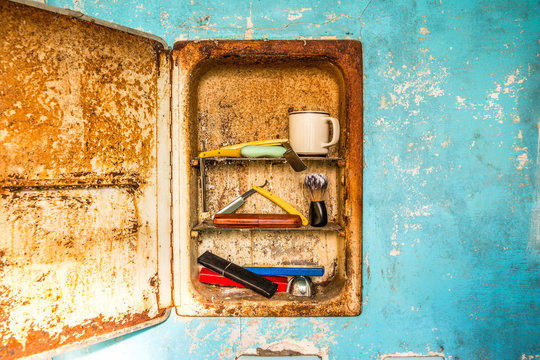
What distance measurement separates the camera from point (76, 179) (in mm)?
980

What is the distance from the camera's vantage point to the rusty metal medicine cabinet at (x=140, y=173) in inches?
35.8

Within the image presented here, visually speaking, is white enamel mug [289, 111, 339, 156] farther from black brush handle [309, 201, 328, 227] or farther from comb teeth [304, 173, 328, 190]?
black brush handle [309, 201, 328, 227]

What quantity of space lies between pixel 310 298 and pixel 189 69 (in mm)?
1133

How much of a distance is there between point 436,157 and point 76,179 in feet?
4.61

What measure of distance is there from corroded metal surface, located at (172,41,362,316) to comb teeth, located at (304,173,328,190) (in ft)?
0.28

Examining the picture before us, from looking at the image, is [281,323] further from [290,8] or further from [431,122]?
[290,8]

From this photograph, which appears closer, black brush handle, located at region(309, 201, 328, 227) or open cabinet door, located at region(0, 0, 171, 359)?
open cabinet door, located at region(0, 0, 171, 359)

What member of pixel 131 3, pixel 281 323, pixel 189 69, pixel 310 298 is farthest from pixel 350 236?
pixel 131 3

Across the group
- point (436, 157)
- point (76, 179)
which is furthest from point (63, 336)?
point (436, 157)

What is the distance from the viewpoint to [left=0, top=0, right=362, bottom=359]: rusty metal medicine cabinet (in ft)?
2.99

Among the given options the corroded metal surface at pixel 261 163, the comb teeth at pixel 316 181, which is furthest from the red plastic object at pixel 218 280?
the comb teeth at pixel 316 181

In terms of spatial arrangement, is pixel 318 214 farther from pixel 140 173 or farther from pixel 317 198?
pixel 140 173

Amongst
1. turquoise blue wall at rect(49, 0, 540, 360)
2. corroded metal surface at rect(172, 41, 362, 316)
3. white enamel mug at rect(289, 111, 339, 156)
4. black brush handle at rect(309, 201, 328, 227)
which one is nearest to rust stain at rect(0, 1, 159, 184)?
corroded metal surface at rect(172, 41, 362, 316)

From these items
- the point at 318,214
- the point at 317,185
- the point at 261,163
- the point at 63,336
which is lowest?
the point at 63,336
